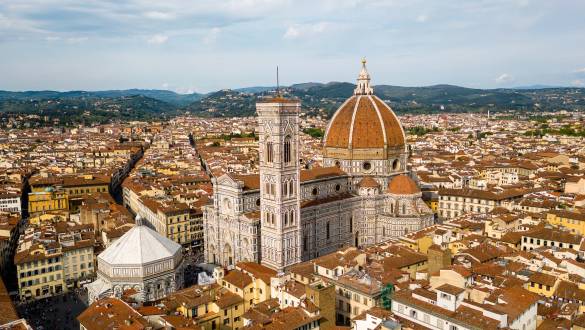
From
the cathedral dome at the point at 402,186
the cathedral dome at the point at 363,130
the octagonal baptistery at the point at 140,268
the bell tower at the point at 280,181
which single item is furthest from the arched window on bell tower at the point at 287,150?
the cathedral dome at the point at 402,186

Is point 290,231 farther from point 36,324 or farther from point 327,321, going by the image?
point 36,324

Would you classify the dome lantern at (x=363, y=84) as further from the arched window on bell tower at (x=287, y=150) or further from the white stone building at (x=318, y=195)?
the arched window on bell tower at (x=287, y=150)

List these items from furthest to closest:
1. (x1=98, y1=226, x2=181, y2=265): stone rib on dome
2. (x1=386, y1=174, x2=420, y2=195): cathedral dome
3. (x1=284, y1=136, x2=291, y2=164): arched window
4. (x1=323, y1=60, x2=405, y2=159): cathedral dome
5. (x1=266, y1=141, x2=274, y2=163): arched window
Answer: (x1=323, y1=60, x2=405, y2=159): cathedral dome < (x1=386, y1=174, x2=420, y2=195): cathedral dome < (x1=266, y1=141, x2=274, y2=163): arched window < (x1=284, y1=136, x2=291, y2=164): arched window < (x1=98, y1=226, x2=181, y2=265): stone rib on dome

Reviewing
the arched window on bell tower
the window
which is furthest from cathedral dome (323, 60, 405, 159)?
the arched window on bell tower

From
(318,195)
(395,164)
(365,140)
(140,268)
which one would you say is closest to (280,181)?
(318,195)

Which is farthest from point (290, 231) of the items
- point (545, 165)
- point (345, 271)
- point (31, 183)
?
point (545, 165)

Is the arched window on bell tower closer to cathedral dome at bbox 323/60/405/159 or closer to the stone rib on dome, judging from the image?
the stone rib on dome
